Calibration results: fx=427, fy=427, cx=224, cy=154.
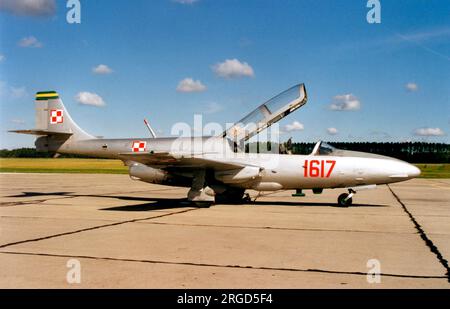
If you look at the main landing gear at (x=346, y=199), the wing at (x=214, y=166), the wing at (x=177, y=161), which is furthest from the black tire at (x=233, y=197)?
the main landing gear at (x=346, y=199)

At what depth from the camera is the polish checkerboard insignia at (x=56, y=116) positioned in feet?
51.6

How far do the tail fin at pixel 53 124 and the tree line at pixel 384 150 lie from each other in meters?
0.54

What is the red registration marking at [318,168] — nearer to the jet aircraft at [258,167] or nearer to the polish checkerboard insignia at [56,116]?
the jet aircraft at [258,167]

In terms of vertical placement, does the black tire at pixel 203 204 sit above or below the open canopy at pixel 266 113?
below

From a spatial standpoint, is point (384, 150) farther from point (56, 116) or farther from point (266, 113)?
point (56, 116)

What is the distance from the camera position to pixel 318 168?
1206 cm

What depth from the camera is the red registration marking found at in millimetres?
11984

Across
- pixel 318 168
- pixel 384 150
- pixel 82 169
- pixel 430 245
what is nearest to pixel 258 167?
pixel 318 168

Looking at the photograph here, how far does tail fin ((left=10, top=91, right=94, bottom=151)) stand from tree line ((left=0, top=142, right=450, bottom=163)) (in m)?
0.54

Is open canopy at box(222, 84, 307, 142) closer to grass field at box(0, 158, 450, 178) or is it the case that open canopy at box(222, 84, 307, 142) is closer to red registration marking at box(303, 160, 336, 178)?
red registration marking at box(303, 160, 336, 178)

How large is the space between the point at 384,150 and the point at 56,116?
1902 cm
